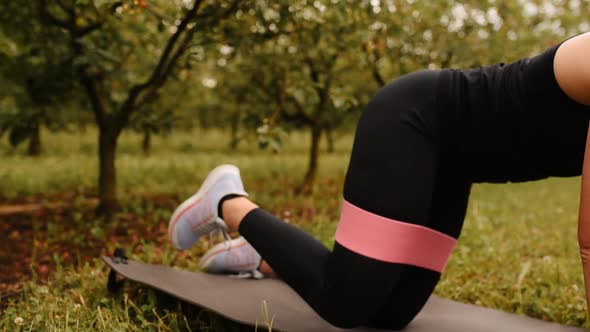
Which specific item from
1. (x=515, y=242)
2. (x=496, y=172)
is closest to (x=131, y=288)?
(x=496, y=172)

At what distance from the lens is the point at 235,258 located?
2291 mm

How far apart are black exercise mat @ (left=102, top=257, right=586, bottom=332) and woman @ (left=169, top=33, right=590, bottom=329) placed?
0.78 feet

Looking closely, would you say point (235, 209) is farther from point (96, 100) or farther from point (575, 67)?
point (96, 100)

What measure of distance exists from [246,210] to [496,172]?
82cm

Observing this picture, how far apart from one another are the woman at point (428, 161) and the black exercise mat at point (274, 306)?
237 millimetres

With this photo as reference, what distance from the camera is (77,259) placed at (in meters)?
2.94

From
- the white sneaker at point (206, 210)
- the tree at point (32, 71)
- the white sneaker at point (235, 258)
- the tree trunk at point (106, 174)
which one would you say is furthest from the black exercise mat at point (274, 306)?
the tree at point (32, 71)

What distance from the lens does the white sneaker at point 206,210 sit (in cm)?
195

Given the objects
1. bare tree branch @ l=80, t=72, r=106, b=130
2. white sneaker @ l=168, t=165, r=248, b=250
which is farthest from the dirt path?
white sneaker @ l=168, t=165, r=248, b=250

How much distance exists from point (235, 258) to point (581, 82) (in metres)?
1.53

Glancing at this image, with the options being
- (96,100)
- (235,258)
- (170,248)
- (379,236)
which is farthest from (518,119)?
(96,100)

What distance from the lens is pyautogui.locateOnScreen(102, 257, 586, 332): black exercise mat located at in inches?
71.2

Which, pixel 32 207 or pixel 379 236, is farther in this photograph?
pixel 32 207

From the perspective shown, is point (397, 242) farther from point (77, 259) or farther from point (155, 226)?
point (155, 226)
